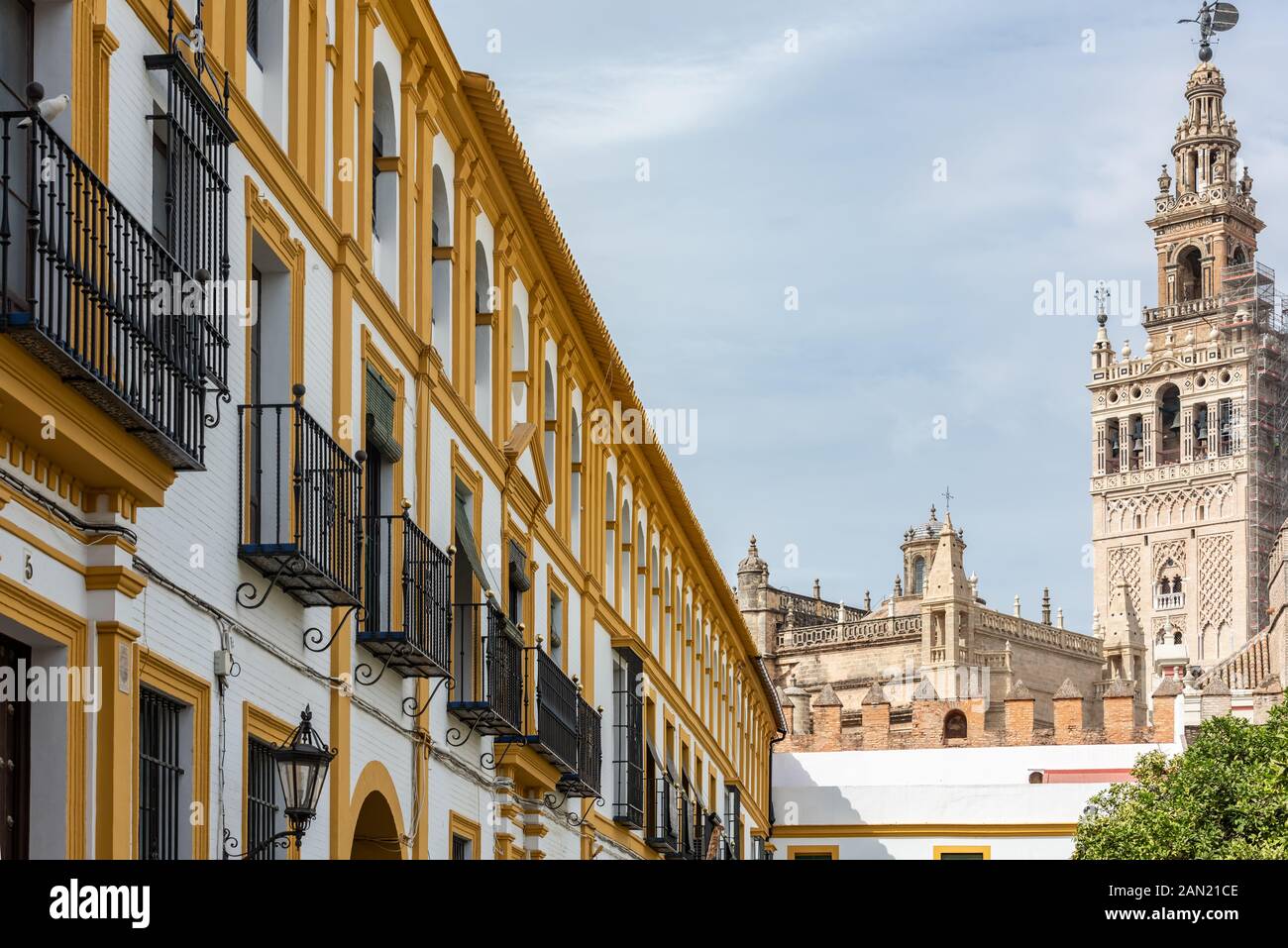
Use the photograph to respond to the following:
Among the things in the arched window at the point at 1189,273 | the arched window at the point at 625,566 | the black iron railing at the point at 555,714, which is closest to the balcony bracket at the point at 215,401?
the black iron railing at the point at 555,714

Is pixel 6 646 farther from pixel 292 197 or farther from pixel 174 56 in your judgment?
pixel 292 197

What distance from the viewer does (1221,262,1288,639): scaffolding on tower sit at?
384ft

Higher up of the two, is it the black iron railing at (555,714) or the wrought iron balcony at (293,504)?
the wrought iron balcony at (293,504)

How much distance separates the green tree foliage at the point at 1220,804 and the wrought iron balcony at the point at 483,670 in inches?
680

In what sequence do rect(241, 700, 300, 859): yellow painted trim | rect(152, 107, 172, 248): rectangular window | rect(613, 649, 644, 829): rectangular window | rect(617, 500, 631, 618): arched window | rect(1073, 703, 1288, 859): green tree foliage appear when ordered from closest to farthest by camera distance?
rect(152, 107, 172, 248): rectangular window < rect(241, 700, 300, 859): yellow painted trim < rect(613, 649, 644, 829): rectangular window < rect(617, 500, 631, 618): arched window < rect(1073, 703, 1288, 859): green tree foliage

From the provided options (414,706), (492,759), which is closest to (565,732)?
(492,759)

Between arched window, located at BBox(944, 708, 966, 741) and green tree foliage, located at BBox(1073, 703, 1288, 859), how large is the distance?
2578cm

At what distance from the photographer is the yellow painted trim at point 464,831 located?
60.1 ft

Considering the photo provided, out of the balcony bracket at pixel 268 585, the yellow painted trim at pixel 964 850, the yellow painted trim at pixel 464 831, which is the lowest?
the yellow painted trim at pixel 964 850

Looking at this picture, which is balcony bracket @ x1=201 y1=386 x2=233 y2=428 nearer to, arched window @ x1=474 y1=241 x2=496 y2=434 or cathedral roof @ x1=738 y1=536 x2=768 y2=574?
arched window @ x1=474 y1=241 x2=496 y2=434

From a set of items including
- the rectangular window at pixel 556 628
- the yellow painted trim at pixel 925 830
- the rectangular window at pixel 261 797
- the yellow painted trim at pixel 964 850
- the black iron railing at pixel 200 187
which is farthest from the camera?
the yellow painted trim at pixel 964 850

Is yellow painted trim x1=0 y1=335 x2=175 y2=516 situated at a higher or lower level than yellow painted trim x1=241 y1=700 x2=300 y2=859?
higher

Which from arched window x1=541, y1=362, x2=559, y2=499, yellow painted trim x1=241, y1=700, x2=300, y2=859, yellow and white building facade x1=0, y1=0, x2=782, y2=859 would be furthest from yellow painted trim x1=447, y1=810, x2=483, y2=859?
arched window x1=541, y1=362, x2=559, y2=499

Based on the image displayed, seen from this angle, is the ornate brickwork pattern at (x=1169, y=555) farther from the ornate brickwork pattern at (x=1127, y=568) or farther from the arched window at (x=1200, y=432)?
the arched window at (x=1200, y=432)
